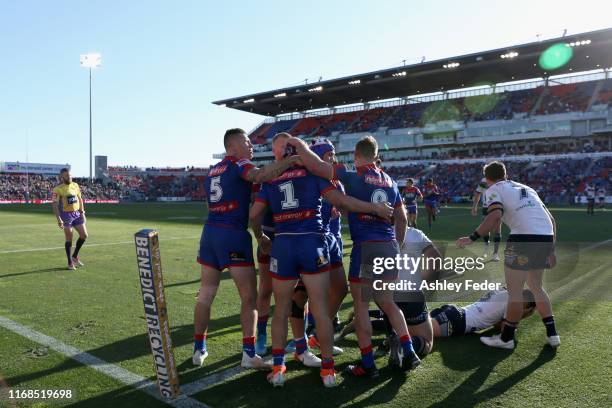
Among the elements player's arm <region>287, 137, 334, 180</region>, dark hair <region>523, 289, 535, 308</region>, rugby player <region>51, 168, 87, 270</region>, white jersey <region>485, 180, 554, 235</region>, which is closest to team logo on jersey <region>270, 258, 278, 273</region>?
player's arm <region>287, 137, 334, 180</region>

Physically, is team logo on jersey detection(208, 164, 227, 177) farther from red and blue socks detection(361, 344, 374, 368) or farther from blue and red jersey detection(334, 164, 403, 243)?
red and blue socks detection(361, 344, 374, 368)

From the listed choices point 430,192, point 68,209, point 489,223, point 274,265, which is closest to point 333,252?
point 274,265

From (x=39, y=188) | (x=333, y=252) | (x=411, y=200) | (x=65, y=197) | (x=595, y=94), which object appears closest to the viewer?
(x=333, y=252)

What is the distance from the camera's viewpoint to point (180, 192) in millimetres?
69750

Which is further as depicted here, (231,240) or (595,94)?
(595,94)

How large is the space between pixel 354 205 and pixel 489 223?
159cm

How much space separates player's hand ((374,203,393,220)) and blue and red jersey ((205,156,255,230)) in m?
1.31

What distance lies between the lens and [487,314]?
5145mm

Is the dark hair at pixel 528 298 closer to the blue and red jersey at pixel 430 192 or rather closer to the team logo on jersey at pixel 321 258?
the team logo on jersey at pixel 321 258

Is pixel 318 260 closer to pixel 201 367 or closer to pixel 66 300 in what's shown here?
pixel 201 367

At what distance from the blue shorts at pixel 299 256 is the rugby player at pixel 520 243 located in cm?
160

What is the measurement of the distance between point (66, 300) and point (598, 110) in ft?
183

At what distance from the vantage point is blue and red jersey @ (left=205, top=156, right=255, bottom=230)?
4.44 meters

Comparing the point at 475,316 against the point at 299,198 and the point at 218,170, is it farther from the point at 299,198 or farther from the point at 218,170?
the point at 218,170
